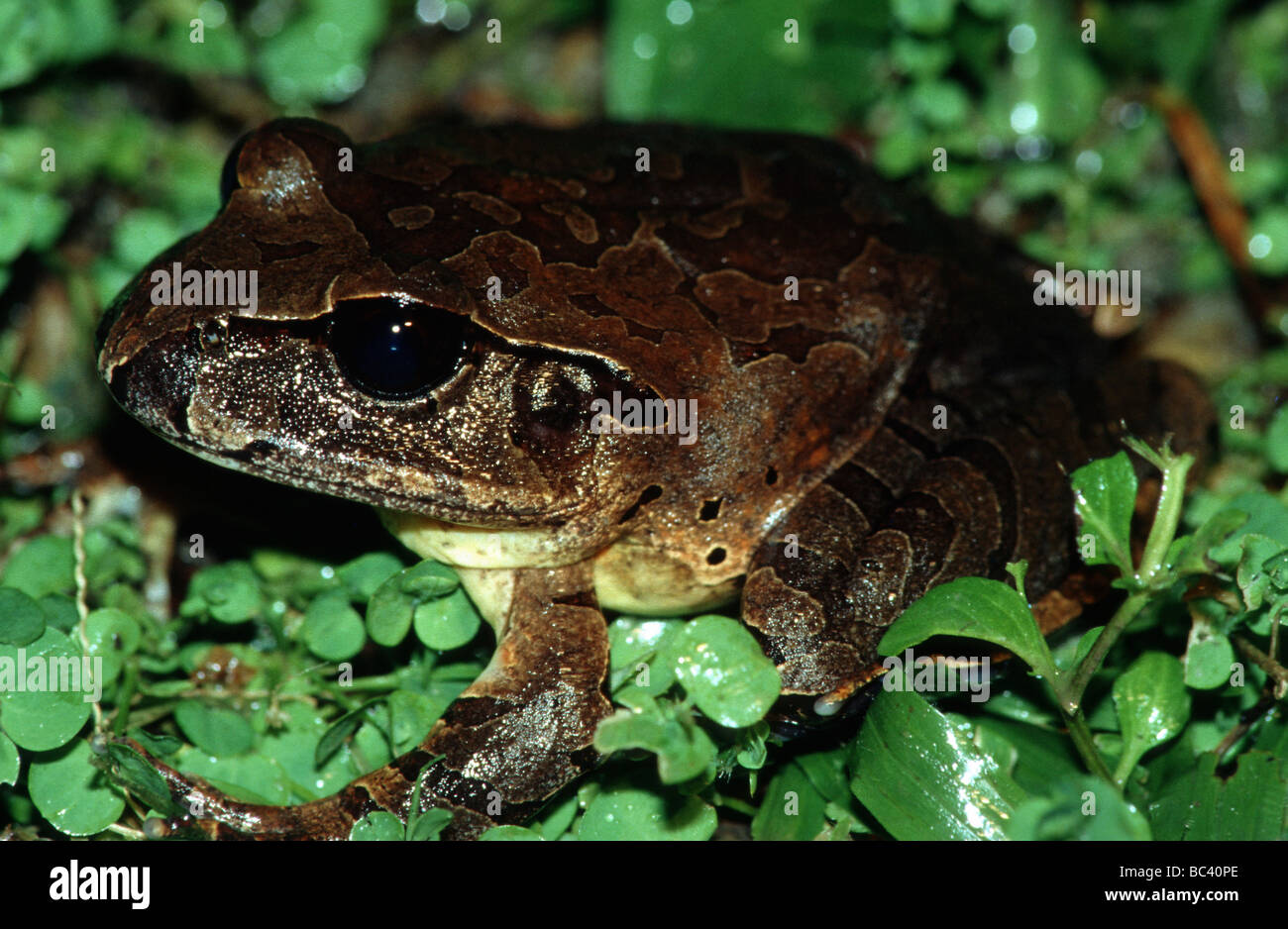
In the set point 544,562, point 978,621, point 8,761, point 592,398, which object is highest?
point 592,398

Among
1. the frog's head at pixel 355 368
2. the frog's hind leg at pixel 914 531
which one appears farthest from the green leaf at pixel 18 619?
the frog's hind leg at pixel 914 531

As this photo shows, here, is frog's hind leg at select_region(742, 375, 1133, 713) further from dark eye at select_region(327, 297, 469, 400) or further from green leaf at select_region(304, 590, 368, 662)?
green leaf at select_region(304, 590, 368, 662)

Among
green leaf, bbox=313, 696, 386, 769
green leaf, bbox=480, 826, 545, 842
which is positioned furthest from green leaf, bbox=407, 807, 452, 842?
green leaf, bbox=313, 696, 386, 769

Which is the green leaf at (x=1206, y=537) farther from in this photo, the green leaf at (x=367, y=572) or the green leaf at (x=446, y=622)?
the green leaf at (x=367, y=572)

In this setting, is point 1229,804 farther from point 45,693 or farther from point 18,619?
point 18,619

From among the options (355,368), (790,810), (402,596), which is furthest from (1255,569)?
(355,368)
